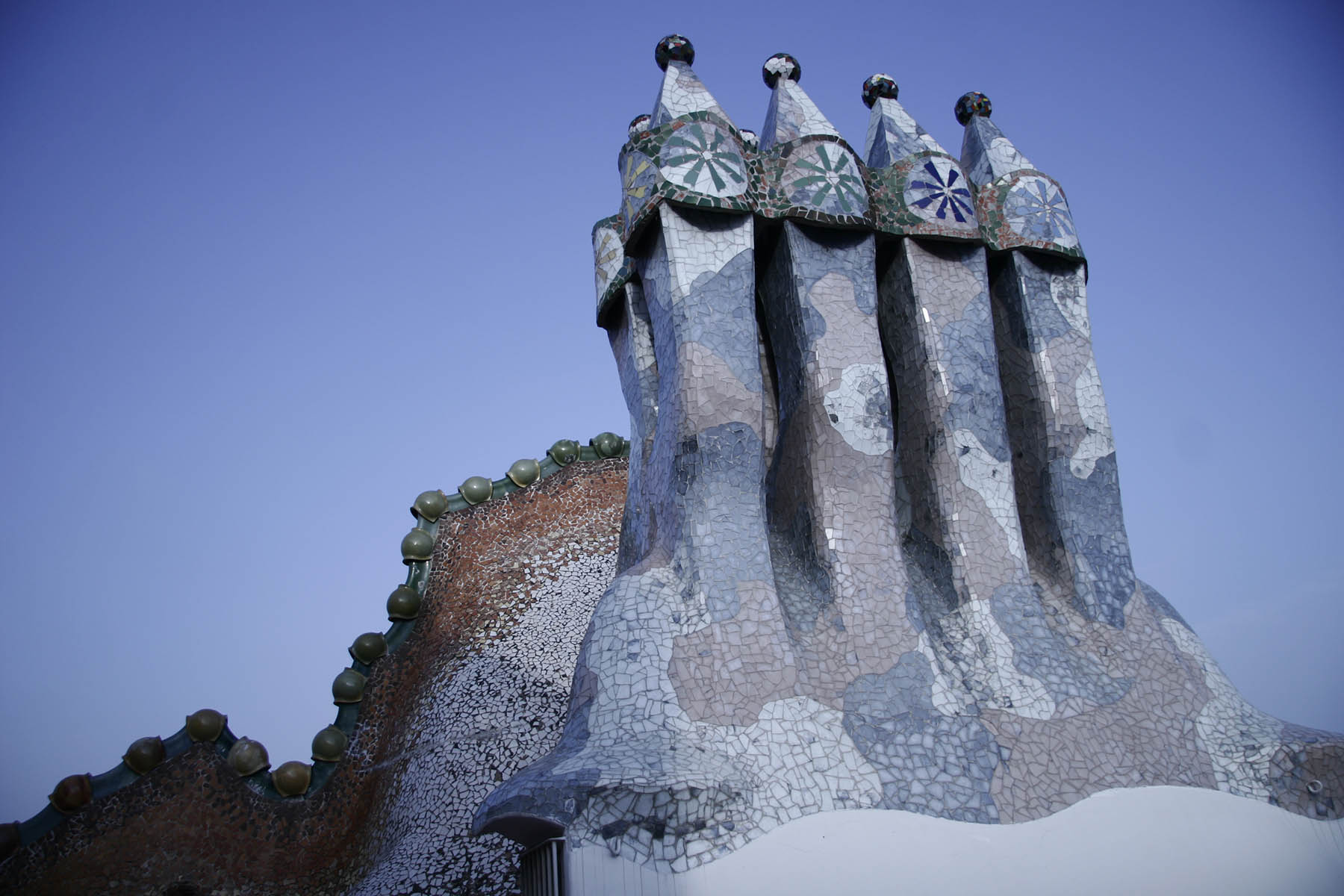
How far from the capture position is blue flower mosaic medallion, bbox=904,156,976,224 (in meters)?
6.21

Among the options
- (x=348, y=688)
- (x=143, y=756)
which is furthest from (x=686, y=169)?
(x=143, y=756)

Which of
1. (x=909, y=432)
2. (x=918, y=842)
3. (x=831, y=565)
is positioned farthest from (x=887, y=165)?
(x=918, y=842)

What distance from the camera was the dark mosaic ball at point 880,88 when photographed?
281 inches

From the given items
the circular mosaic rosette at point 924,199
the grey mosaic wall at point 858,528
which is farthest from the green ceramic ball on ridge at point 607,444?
the circular mosaic rosette at point 924,199

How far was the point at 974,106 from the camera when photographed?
708cm

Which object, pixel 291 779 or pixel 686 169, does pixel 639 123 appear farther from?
pixel 291 779

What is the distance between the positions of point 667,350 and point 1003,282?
2515mm

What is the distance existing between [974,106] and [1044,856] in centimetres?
506

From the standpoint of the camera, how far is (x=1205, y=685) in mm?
5500

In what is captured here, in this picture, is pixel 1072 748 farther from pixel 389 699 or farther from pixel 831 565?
pixel 389 699

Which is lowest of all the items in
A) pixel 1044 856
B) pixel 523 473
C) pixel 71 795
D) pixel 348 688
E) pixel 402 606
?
pixel 1044 856

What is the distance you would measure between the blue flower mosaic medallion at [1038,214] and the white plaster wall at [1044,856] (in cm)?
348

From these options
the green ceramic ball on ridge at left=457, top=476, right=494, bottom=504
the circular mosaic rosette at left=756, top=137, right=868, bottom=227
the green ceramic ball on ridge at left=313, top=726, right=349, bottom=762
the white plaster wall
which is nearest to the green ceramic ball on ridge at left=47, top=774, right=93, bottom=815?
the green ceramic ball on ridge at left=313, top=726, right=349, bottom=762

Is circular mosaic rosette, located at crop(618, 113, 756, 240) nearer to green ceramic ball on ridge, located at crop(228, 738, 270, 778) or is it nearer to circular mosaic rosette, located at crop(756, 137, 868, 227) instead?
circular mosaic rosette, located at crop(756, 137, 868, 227)
